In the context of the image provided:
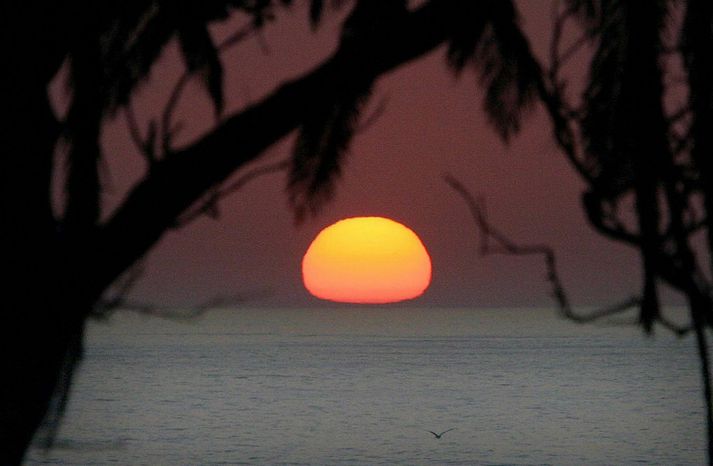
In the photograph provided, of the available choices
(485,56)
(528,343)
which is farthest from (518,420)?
(528,343)

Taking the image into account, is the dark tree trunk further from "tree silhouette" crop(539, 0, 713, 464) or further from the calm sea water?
the calm sea water

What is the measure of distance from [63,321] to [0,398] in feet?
0.53

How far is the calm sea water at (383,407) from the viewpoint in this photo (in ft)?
86.4

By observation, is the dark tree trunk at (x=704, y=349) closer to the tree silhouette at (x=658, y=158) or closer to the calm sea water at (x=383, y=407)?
the tree silhouette at (x=658, y=158)

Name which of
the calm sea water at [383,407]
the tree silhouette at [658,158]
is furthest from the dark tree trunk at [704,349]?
the calm sea water at [383,407]

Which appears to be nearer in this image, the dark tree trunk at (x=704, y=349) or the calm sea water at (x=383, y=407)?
the dark tree trunk at (x=704, y=349)

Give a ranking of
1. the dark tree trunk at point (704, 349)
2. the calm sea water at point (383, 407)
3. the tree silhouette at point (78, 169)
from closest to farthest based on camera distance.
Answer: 1. the dark tree trunk at point (704, 349)
2. the tree silhouette at point (78, 169)
3. the calm sea water at point (383, 407)

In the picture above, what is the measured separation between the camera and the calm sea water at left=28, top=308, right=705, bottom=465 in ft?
86.4

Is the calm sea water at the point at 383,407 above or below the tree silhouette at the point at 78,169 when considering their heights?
below

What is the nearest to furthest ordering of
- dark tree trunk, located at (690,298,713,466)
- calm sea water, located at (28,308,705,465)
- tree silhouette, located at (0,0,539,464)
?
dark tree trunk, located at (690,298,713,466), tree silhouette, located at (0,0,539,464), calm sea water, located at (28,308,705,465)

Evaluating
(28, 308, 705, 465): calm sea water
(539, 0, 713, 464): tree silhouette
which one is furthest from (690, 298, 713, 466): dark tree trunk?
(28, 308, 705, 465): calm sea water

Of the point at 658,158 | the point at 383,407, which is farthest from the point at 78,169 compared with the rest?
the point at 383,407

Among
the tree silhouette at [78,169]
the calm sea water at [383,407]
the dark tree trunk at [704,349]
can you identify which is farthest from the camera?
the calm sea water at [383,407]

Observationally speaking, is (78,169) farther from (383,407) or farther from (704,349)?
(383,407)
